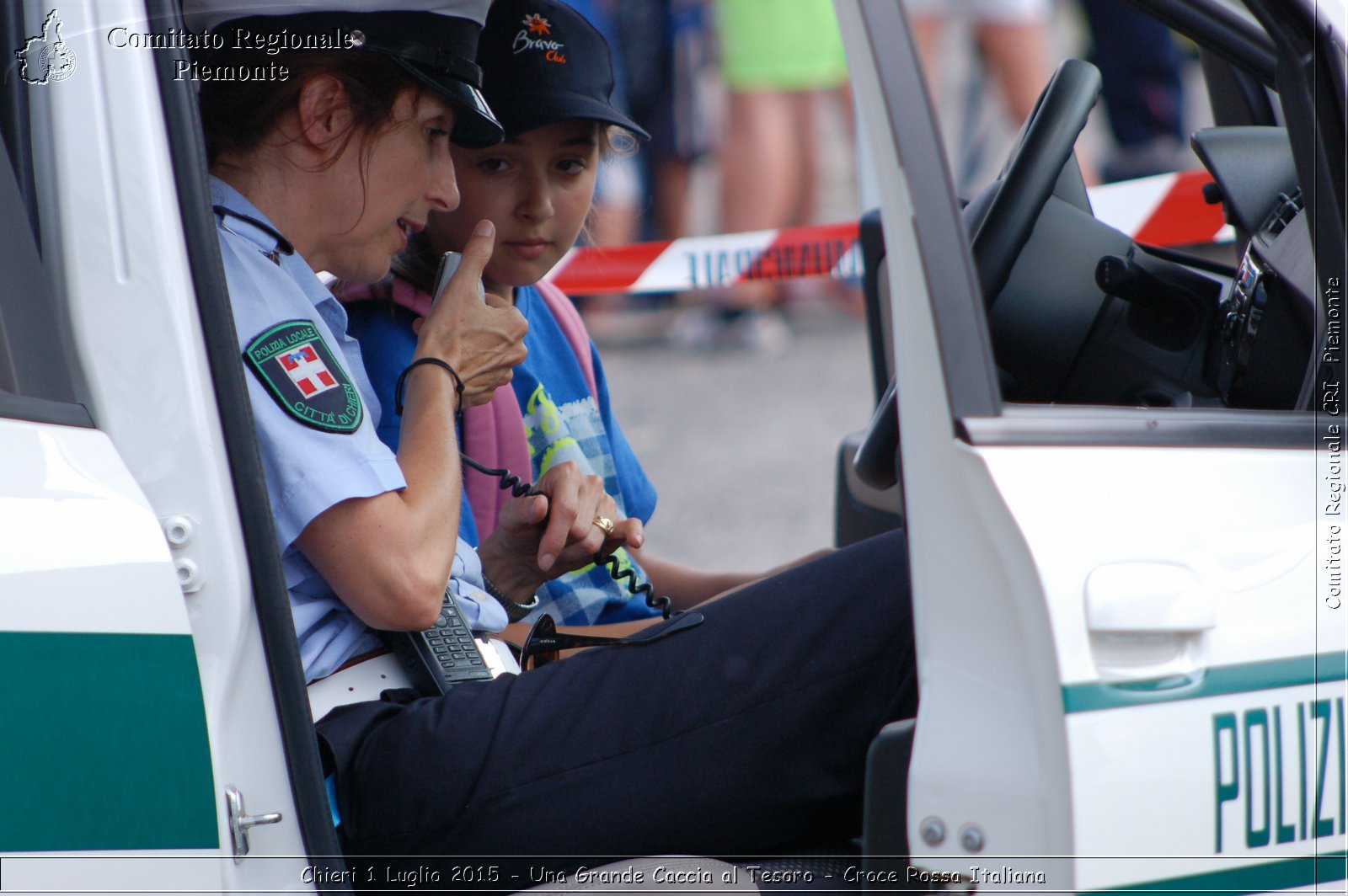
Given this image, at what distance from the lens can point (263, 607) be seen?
1.34 m

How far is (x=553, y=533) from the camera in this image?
1.87 metres

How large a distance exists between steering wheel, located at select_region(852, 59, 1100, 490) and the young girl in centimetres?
60

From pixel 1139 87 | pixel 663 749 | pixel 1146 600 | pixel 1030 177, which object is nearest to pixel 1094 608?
pixel 1146 600

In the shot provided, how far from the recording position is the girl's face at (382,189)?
67.0 inches

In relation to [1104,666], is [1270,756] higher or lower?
lower

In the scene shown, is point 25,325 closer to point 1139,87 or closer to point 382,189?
point 382,189

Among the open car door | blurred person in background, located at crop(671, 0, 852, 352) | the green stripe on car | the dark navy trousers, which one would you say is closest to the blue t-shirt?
the dark navy trousers

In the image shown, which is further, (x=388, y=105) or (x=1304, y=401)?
(x=388, y=105)

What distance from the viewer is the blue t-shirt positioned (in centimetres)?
199

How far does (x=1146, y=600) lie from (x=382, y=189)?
1.04 meters

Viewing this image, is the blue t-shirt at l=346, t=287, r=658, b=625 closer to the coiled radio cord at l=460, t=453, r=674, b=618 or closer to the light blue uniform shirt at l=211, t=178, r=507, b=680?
the coiled radio cord at l=460, t=453, r=674, b=618

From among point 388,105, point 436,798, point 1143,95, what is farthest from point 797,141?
point 436,798

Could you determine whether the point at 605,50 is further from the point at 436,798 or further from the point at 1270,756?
the point at 1270,756

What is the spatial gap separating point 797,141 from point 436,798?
18.3ft
